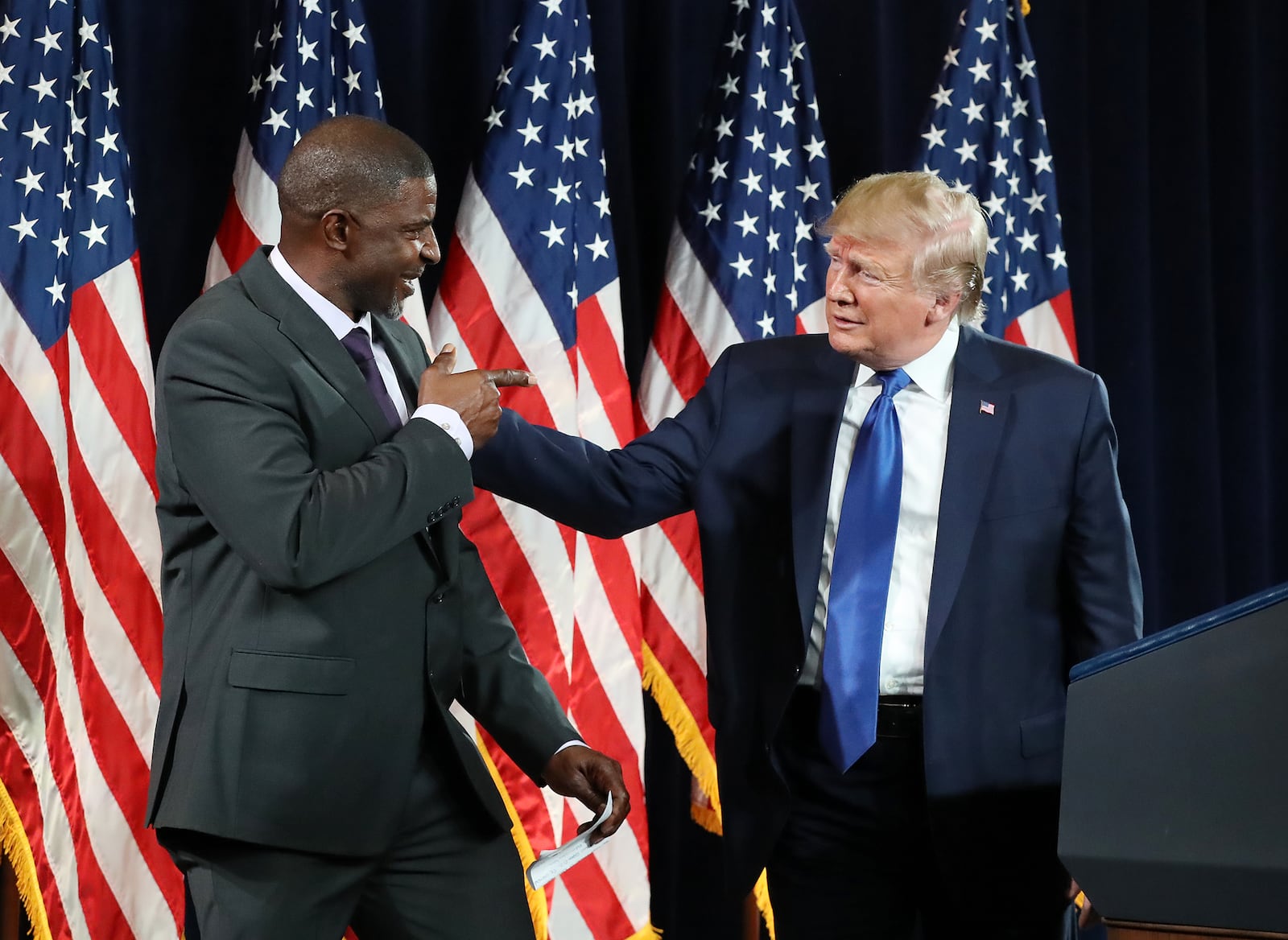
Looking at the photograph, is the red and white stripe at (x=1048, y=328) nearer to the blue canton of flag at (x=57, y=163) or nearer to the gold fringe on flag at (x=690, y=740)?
the gold fringe on flag at (x=690, y=740)

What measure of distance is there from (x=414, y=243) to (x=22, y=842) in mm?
1757

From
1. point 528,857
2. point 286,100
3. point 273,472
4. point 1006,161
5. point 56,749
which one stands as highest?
point 286,100

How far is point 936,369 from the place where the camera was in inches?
90.8

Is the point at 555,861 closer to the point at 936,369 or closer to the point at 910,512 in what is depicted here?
the point at 910,512

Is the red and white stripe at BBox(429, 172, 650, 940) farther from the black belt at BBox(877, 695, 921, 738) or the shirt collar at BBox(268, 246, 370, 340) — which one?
the shirt collar at BBox(268, 246, 370, 340)

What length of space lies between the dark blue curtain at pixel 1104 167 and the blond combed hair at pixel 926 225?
1.53m

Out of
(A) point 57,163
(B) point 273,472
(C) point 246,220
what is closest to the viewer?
(B) point 273,472

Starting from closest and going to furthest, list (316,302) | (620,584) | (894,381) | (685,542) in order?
1. (316,302)
2. (894,381)
3. (620,584)
4. (685,542)

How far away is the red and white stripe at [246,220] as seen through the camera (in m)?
Answer: 3.09

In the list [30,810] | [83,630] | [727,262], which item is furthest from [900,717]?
[30,810]

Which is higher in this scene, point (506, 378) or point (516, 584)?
point (506, 378)

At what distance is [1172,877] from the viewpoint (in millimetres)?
1435

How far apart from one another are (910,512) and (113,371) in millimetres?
1706

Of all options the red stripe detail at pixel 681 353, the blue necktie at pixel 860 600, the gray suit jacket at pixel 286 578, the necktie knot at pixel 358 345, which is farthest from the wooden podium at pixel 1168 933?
the red stripe detail at pixel 681 353
